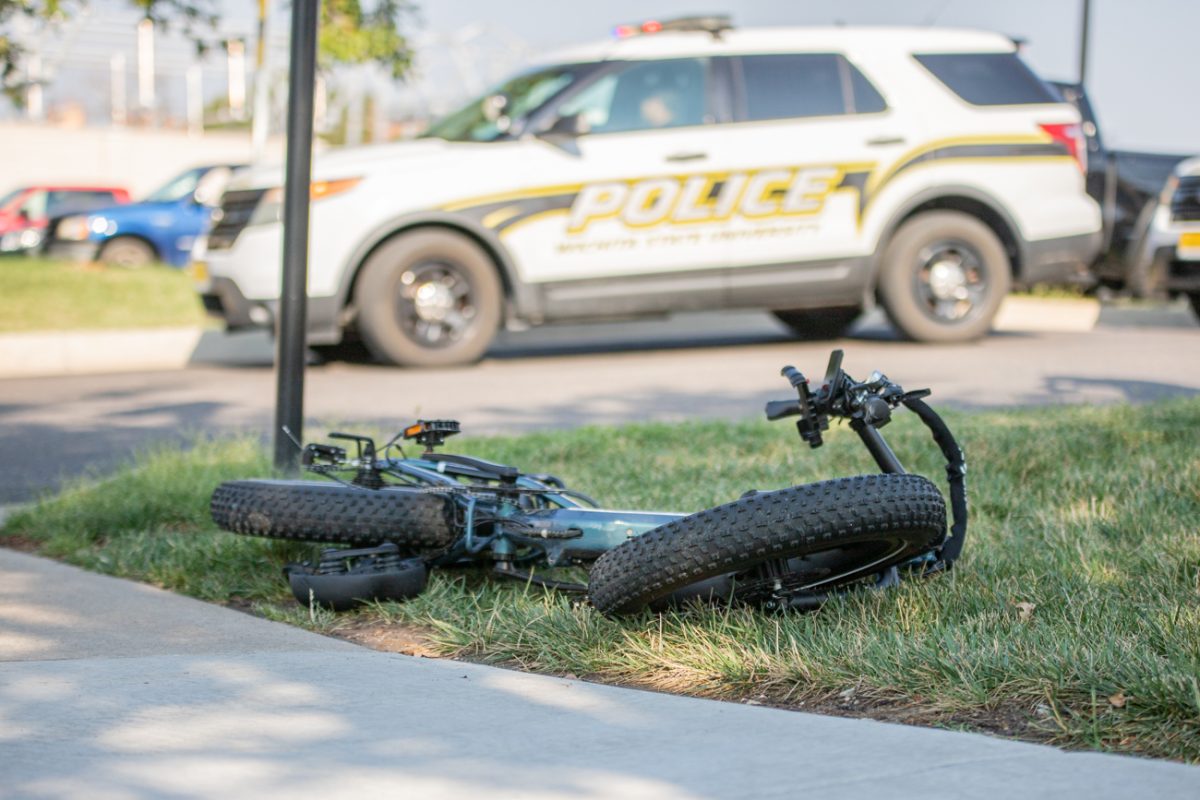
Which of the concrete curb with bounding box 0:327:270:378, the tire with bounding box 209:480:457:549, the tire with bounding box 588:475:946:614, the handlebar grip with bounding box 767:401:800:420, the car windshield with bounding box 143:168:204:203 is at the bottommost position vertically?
the concrete curb with bounding box 0:327:270:378

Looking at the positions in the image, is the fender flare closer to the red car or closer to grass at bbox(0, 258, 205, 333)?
grass at bbox(0, 258, 205, 333)

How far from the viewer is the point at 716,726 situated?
2.76 meters

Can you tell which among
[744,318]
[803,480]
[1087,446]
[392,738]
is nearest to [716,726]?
[392,738]

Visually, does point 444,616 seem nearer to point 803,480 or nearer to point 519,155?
point 803,480

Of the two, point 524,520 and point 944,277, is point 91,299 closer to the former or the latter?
point 944,277

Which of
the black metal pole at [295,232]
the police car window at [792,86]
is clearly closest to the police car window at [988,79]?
the police car window at [792,86]

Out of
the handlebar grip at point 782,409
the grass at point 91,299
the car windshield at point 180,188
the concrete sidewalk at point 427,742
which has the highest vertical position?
the car windshield at point 180,188

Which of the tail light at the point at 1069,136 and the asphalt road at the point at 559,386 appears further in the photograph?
the tail light at the point at 1069,136

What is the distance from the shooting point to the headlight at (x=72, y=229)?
20203 millimetres

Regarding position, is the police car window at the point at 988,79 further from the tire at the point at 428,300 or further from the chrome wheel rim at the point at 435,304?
the chrome wheel rim at the point at 435,304

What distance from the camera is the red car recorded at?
23422 millimetres

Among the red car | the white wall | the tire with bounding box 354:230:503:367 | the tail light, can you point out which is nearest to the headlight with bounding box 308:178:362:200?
the tire with bounding box 354:230:503:367

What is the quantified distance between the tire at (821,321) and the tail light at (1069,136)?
1858 mm

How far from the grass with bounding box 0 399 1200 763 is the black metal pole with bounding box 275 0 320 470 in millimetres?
250
